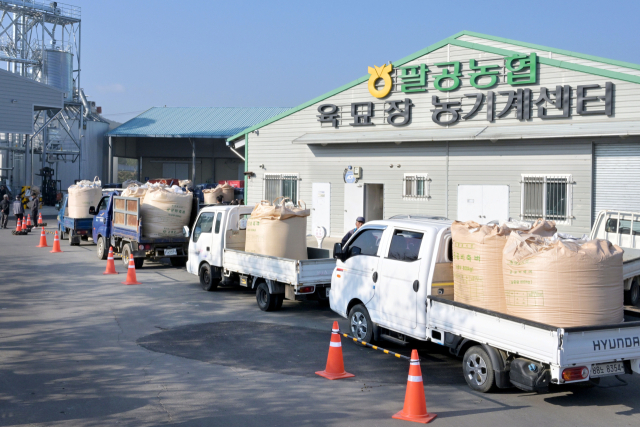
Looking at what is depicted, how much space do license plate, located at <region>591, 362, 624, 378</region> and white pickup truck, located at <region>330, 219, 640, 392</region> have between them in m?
0.01

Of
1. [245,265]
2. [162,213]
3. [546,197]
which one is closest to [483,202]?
[546,197]

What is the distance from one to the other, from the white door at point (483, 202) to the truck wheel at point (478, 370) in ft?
38.5

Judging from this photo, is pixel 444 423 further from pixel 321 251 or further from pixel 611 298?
pixel 321 251

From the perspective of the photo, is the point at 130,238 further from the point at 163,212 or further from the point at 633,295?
the point at 633,295

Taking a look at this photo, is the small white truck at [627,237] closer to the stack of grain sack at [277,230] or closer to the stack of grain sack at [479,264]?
the stack of grain sack at [479,264]

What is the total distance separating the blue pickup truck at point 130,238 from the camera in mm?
16859

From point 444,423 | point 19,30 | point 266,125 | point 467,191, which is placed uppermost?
point 19,30

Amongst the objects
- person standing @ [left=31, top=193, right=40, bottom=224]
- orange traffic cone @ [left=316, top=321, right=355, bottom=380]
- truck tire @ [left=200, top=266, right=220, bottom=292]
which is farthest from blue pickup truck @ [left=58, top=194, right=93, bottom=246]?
orange traffic cone @ [left=316, top=321, right=355, bottom=380]

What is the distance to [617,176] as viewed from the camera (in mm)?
16688

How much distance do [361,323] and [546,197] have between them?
1056cm

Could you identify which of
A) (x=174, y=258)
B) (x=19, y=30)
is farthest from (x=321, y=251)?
(x=19, y=30)

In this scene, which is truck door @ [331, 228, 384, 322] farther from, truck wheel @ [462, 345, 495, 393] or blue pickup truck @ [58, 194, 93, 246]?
blue pickup truck @ [58, 194, 93, 246]

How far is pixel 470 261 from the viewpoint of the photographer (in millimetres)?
7496

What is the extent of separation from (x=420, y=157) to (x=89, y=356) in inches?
560
